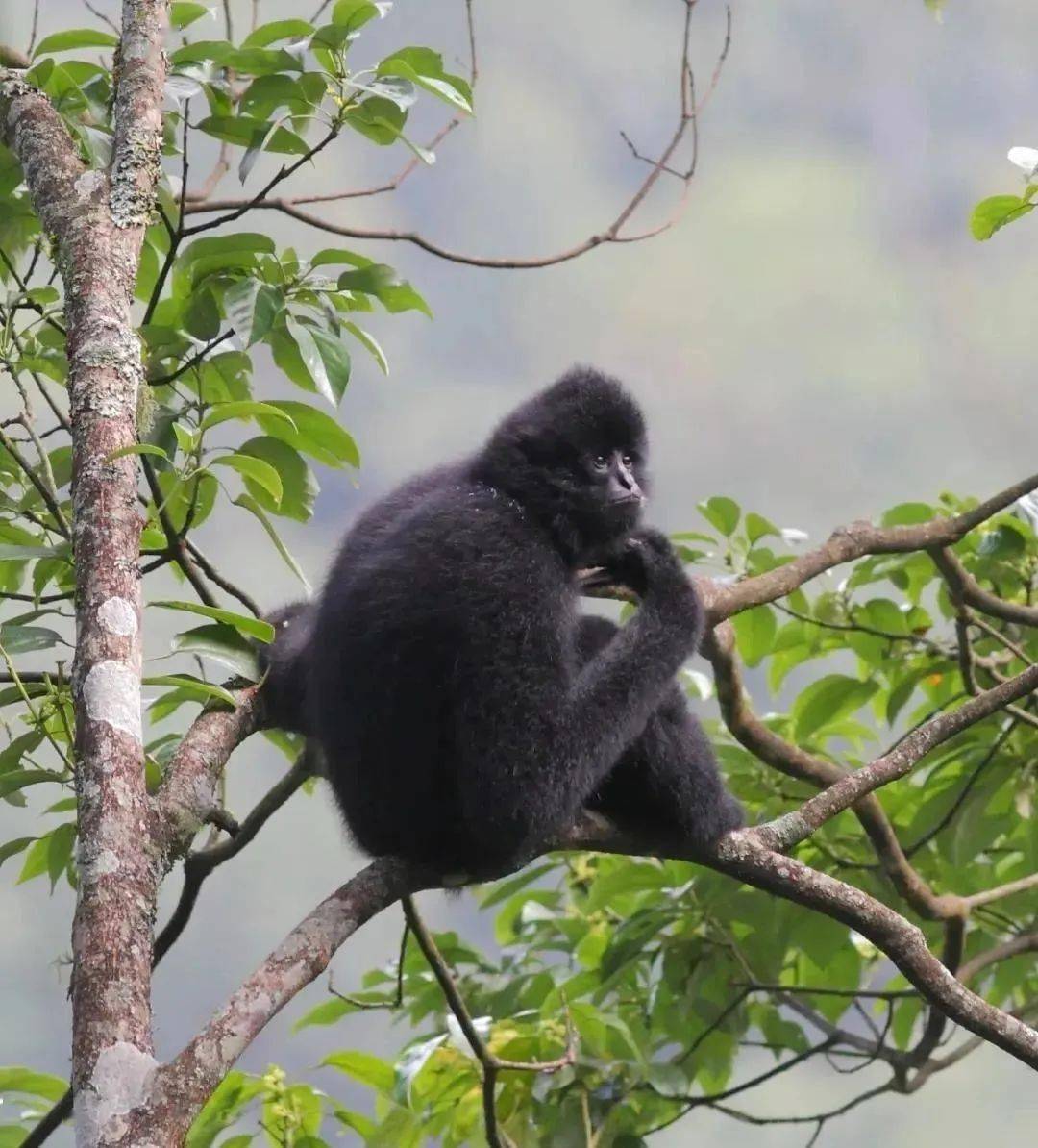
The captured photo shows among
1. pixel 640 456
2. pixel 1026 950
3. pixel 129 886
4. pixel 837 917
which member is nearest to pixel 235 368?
pixel 640 456

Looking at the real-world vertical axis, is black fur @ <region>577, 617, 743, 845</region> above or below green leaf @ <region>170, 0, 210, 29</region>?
below

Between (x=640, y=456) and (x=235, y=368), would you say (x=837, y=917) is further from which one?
(x=235, y=368)

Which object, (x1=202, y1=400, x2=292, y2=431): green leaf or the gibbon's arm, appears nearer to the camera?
(x1=202, y1=400, x2=292, y2=431): green leaf

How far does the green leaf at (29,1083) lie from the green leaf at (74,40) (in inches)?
117

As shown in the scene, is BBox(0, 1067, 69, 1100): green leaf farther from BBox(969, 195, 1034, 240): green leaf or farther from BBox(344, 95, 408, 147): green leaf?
BBox(969, 195, 1034, 240): green leaf

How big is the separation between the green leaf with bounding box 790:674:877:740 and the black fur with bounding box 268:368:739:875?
1584 mm

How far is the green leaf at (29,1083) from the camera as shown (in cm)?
411

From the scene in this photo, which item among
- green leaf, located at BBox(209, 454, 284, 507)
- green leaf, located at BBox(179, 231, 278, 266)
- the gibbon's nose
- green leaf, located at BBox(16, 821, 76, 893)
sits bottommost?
green leaf, located at BBox(16, 821, 76, 893)

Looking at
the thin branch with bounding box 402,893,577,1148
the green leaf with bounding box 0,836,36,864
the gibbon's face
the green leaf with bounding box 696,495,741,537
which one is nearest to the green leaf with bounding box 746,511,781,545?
the green leaf with bounding box 696,495,741,537

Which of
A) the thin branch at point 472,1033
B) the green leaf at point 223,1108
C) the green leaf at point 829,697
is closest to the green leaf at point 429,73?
the thin branch at point 472,1033

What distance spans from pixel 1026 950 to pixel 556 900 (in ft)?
6.79

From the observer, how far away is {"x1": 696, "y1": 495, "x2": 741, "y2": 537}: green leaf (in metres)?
5.45

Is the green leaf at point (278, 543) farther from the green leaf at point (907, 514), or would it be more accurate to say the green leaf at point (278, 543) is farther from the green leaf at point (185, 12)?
the green leaf at point (907, 514)

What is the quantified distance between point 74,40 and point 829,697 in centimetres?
354
